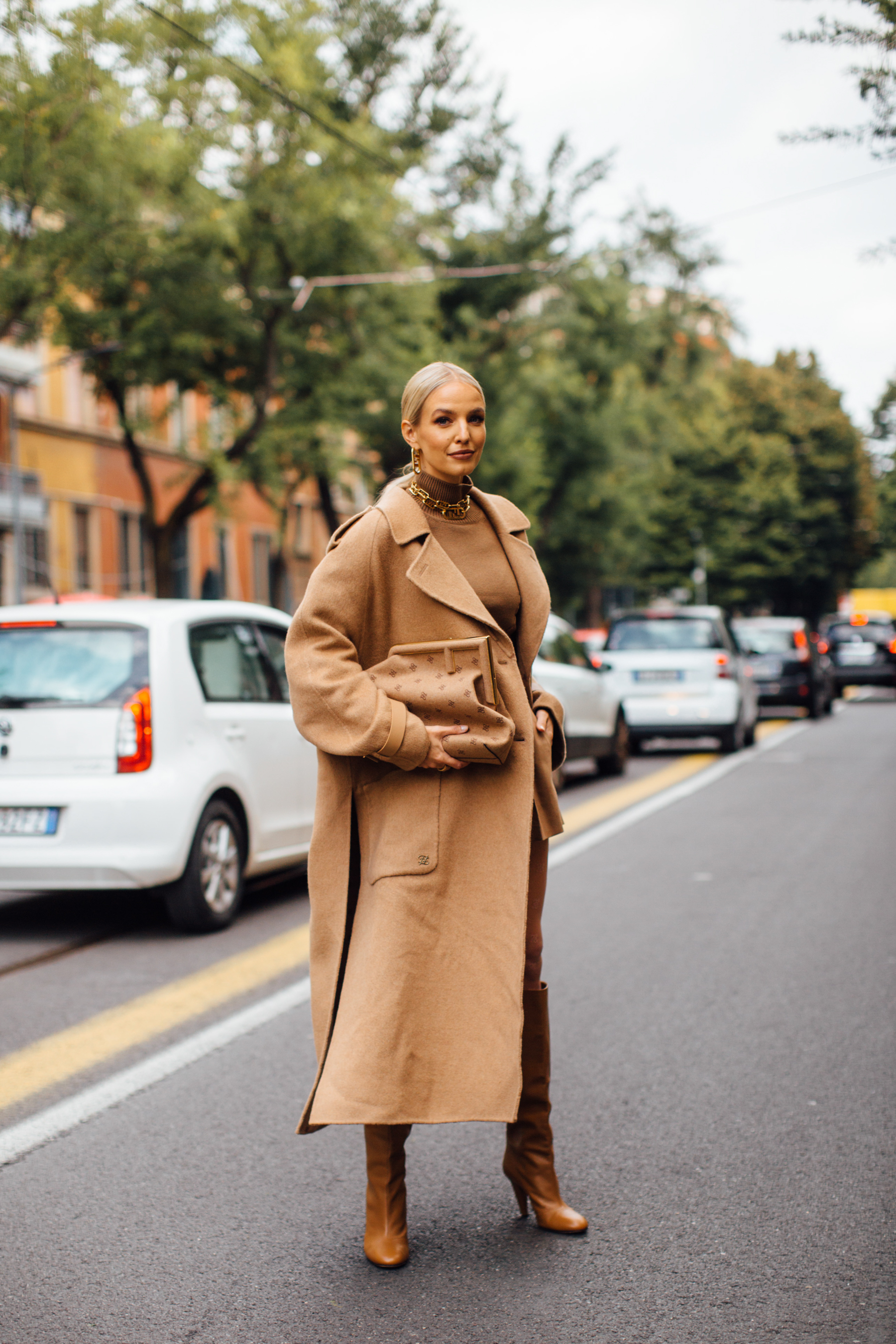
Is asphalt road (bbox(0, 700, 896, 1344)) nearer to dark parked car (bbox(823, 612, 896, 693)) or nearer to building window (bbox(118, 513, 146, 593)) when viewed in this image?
dark parked car (bbox(823, 612, 896, 693))

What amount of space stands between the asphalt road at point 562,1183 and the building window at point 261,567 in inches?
1479

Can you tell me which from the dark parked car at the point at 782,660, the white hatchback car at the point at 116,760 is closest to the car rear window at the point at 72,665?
the white hatchback car at the point at 116,760

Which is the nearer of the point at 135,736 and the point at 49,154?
the point at 135,736

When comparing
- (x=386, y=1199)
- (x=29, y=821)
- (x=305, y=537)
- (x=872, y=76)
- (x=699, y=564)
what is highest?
(x=305, y=537)

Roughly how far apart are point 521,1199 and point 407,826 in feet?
3.37

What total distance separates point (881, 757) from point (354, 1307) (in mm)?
14953

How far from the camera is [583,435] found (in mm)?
40125

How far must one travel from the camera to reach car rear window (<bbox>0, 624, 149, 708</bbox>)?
23.8 feet

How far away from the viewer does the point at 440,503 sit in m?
3.37

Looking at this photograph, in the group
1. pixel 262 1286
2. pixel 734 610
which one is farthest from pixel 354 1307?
pixel 734 610

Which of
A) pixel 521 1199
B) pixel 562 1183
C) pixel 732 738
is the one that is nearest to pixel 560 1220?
pixel 521 1199

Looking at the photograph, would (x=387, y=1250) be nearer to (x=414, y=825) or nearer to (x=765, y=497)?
(x=414, y=825)

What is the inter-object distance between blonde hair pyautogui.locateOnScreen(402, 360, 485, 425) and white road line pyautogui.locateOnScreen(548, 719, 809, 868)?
554 cm

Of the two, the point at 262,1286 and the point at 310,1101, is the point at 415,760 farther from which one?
the point at 262,1286
